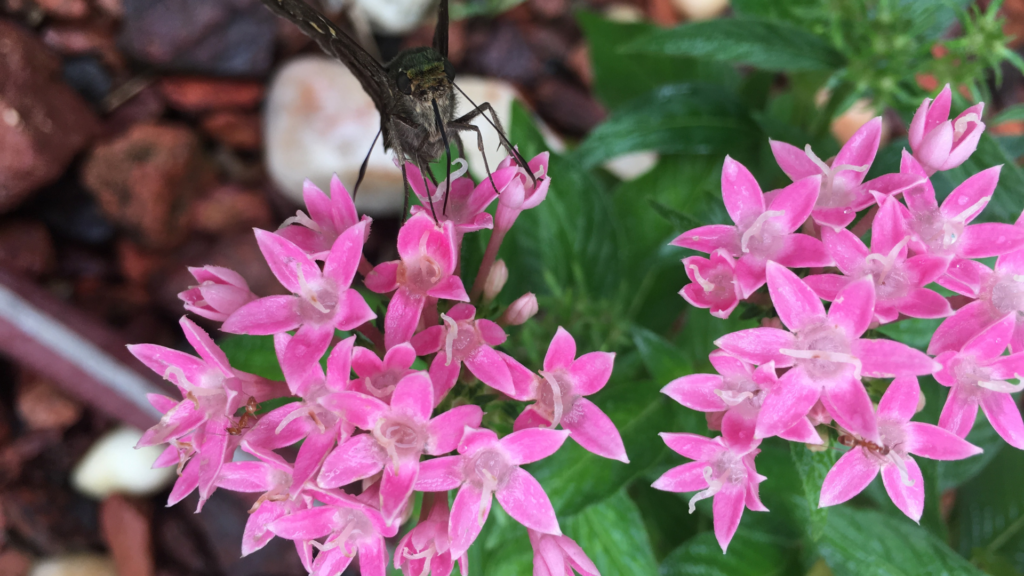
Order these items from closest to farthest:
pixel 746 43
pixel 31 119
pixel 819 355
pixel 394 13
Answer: pixel 819 355
pixel 746 43
pixel 31 119
pixel 394 13

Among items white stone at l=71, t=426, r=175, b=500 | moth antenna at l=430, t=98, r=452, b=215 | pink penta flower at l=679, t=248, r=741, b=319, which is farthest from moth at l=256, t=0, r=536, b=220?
white stone at l=71, t=426, r=175, b=500

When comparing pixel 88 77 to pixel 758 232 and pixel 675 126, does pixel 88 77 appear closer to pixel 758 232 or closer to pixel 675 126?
pixel 675 126

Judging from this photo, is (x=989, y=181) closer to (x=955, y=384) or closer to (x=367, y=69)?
(x=955, y=384)

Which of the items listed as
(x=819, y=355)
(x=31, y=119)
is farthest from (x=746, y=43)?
(x=31, y=119)

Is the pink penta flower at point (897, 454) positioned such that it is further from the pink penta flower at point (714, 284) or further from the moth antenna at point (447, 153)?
the moth antenna at point (447, 153)

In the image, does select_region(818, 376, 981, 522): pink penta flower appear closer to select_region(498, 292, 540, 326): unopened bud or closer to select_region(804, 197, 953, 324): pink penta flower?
select_region(804, 197, 953, 324): pink penta flower

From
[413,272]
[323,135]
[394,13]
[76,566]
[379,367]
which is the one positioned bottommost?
[76,566]

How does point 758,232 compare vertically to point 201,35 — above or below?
below
